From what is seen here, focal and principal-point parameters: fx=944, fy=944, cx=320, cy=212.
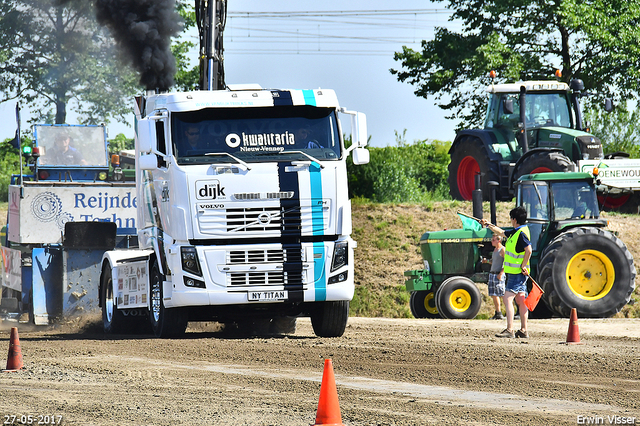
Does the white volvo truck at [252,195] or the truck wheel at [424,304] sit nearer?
the white volvo truck at [252,195]

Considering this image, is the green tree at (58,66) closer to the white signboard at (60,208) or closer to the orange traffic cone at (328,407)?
the white signboard at (60,208)

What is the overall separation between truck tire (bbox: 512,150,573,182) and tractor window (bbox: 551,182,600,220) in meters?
2.56

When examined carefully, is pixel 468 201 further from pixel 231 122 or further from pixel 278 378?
pixel 278 378

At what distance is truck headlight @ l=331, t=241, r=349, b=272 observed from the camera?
12.5 m

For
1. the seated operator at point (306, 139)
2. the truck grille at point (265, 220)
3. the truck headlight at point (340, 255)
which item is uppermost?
the seated operator at point (306, 139)

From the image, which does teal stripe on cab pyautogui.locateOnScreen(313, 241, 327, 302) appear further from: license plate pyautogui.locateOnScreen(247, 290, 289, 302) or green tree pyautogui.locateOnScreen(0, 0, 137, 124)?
green tree pyautogui.locateOnScreen(0, 0, 137, 124)

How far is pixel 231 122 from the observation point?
1236 cm

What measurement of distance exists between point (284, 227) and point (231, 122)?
5.07ft

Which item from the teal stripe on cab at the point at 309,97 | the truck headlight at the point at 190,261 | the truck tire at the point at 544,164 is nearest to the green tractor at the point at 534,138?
the truck tire at the point at 544,164

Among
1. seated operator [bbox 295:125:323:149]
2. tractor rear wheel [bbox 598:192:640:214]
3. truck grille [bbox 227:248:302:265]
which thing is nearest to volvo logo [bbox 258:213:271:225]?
truck grille [bbox 227:248:302:265]

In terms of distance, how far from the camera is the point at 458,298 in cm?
1769

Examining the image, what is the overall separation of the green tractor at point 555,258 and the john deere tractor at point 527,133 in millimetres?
3140

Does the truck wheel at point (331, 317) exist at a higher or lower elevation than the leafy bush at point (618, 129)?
lower

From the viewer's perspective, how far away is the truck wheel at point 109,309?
49.3 ft
